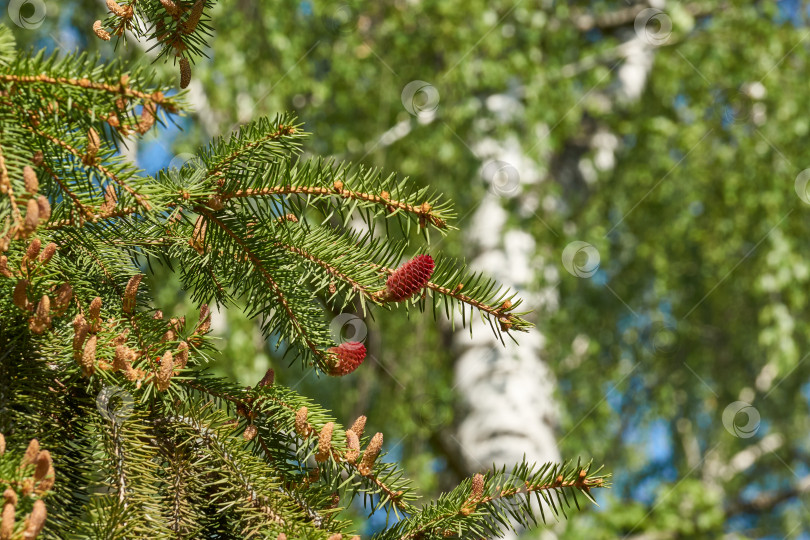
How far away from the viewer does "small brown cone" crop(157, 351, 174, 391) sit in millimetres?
394

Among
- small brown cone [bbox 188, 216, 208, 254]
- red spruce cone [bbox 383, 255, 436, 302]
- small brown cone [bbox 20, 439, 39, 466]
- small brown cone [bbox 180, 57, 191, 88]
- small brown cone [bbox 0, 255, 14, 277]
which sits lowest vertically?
small brown cone [bbox 20, 439, 39, 466]

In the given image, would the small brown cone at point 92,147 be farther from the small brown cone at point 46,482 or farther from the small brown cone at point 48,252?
the small brown cone at point 46,482

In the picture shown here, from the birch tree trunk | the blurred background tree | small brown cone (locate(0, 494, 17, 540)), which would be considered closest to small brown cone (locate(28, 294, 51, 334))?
small brown cone (locate(0, 494, 17, 540))

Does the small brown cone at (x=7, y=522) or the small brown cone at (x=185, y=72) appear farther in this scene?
the small brown cone at (x=185, y=72)

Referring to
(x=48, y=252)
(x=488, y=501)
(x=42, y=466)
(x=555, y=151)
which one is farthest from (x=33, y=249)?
(x=555, y=151)

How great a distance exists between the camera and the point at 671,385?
15.3ft

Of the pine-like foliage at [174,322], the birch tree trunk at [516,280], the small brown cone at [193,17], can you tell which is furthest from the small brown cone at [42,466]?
the birch tree trunk at [516,280]

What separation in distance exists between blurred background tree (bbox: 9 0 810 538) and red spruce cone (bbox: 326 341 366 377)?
5.19 feet

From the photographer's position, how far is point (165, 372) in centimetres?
39

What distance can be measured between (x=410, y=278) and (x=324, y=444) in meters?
0.10

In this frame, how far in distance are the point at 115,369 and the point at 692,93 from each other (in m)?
3.43

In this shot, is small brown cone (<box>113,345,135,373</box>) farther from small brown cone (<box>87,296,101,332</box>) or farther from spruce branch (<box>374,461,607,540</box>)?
spruce branch (<box>374,461,607,540</box>)

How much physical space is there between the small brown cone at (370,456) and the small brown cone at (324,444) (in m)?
0.02

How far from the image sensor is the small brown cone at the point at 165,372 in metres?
0.39
